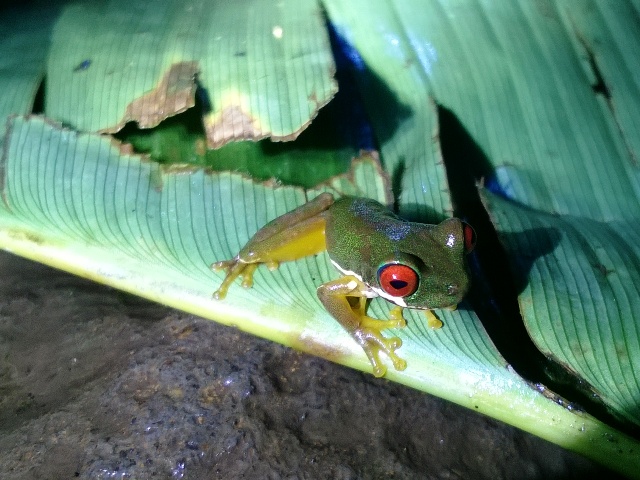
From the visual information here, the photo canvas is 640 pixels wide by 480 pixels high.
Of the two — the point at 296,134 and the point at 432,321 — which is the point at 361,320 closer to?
the point at 432,321

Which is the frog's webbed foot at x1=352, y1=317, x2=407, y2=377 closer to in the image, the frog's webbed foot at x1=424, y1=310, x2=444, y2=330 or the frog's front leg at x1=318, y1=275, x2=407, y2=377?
the frog's front leg at x1=318, y1=275, x2=407, y2=377

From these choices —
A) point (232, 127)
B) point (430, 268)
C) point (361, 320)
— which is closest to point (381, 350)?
point (361, 320)

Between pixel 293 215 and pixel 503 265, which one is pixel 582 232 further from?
pixel 293 215

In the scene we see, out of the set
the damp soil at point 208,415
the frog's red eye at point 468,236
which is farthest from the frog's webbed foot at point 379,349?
the frog's red eye at point 468,236

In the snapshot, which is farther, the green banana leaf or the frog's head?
the green banana leaf

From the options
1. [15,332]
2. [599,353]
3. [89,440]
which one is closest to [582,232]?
[599,353]

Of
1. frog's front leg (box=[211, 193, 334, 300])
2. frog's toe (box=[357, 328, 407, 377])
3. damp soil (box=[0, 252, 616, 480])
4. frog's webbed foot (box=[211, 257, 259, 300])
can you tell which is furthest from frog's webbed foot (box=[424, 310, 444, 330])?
frog's webbed foot (box=[211, 257, 259, 300])
